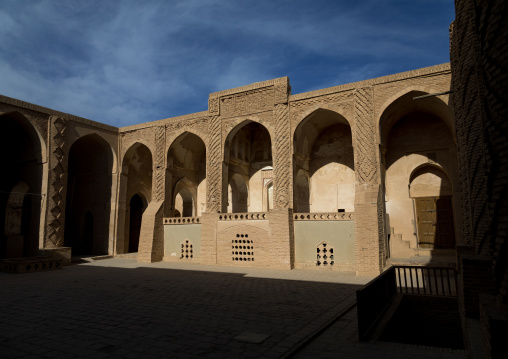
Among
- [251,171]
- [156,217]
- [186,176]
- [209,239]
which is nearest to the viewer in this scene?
[209,239]

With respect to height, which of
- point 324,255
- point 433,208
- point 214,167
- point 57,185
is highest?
point 214,167

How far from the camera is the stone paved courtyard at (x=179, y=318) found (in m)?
4.04

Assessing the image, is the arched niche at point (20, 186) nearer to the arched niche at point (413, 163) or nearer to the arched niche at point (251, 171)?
the arched niche at point (251, 171)

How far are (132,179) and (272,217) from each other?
865 centimetres

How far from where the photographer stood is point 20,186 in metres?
16.0

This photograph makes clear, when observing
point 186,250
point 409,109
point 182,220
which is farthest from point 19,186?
point 409,109

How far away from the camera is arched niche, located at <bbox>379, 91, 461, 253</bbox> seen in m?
12.9

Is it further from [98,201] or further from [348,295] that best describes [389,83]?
[98,201]

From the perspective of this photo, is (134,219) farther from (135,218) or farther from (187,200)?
(187,200)

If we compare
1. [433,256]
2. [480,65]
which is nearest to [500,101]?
[480,65]

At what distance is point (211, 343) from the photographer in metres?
4.29

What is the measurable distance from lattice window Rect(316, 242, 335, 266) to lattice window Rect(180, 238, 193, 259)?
5477 mm

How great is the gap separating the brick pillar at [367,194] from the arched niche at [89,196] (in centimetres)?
1174

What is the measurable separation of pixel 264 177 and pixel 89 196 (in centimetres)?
898
